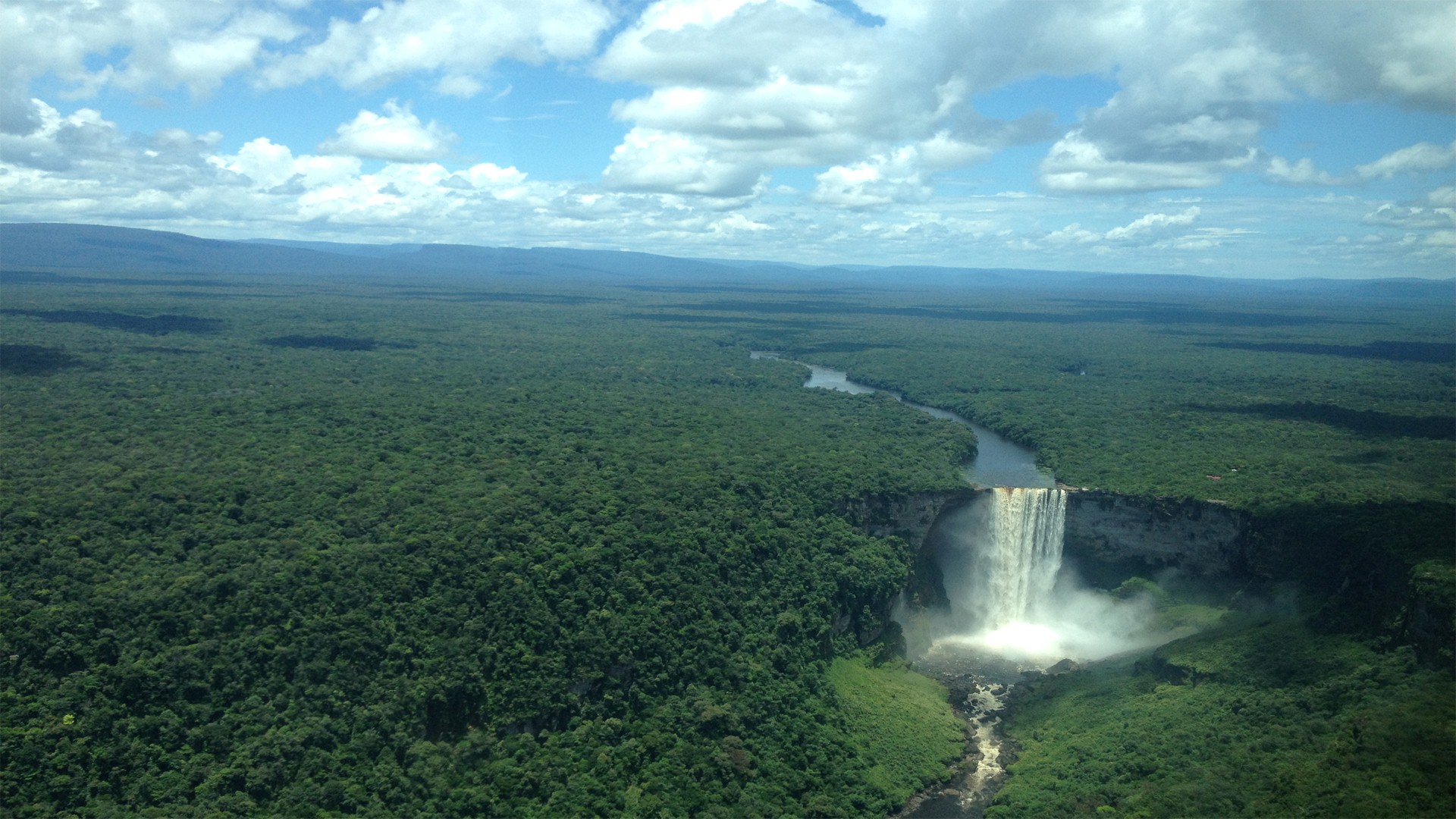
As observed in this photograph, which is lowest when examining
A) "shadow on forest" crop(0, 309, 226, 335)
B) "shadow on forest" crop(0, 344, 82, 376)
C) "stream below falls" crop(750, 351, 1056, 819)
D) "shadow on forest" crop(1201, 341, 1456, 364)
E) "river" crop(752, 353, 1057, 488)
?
"stream below falls" crop(750, 351, 1056, 819)

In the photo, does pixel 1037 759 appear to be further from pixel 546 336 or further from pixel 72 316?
pixel 72 316

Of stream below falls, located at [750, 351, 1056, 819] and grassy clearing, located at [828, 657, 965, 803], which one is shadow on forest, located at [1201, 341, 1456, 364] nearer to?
stream below falls, located at [750, 351, 1056, 819]

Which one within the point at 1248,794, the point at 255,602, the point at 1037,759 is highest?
the point at 255,602

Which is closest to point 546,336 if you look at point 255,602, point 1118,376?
point 1118,376

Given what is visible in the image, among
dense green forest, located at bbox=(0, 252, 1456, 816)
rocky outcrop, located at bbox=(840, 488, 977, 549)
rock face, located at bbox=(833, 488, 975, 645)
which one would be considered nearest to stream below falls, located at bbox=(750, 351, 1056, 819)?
dense green forest, located at bbox=(0, 252, 1456, 816)

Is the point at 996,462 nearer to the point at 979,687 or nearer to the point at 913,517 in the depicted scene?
the point at 913,517
